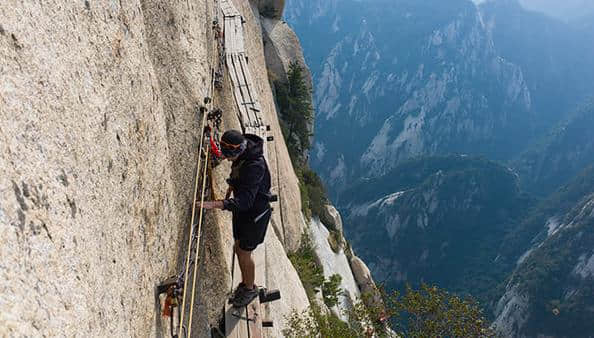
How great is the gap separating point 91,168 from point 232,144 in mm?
2811

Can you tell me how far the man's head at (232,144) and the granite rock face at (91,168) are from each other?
98cm

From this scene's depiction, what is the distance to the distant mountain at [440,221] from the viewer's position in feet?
519

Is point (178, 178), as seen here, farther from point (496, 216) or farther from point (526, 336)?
point (496, 216)

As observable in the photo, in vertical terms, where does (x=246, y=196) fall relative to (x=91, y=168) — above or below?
above

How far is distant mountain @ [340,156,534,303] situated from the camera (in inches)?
6225

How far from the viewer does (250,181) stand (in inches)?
278

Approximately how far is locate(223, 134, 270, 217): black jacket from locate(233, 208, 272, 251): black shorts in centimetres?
18

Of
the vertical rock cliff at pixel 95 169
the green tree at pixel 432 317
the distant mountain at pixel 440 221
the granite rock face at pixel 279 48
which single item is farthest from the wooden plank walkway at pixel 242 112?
the distant mountain at pixel 440 221

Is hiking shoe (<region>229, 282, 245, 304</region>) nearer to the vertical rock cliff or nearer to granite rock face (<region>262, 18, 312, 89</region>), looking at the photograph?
the vertical rock cliff

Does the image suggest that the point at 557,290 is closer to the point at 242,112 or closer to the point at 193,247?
the point at 242,112

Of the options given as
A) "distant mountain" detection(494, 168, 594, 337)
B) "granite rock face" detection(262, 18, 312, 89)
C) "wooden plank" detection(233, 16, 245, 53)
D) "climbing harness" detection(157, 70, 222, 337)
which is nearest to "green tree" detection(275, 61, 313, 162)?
"granite rock face" detection(262, 18, 312, 89)

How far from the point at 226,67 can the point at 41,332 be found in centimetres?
1265

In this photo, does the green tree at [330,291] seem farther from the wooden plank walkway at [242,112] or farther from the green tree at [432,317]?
the wooden plank walkway at [242,112]

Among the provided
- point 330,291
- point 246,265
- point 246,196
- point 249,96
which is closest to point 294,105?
point 330,291
